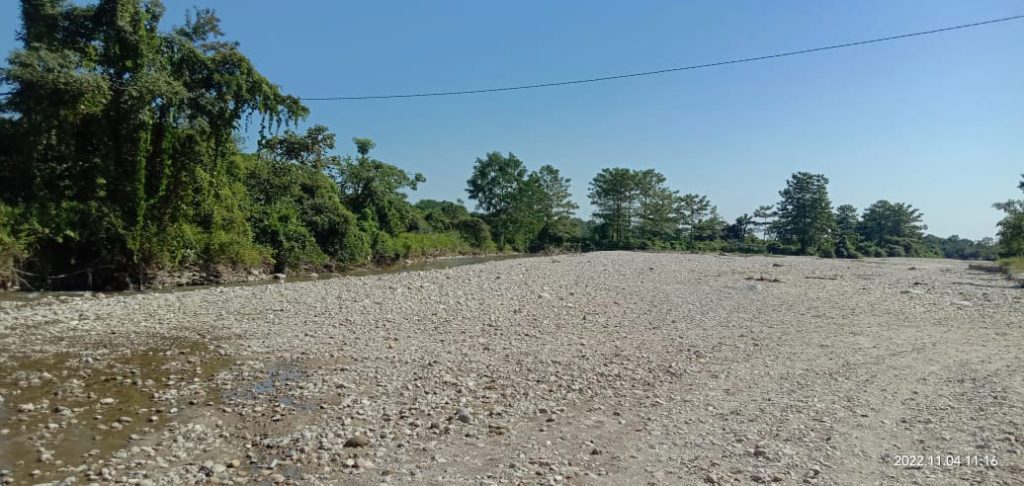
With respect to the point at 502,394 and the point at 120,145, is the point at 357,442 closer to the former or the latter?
the point at 502,394

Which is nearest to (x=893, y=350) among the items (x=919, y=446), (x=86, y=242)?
(x=919, y=446)

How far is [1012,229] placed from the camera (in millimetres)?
30766

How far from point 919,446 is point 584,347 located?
5159mm

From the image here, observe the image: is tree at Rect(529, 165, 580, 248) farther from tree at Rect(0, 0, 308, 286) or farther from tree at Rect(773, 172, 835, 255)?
tree at Rect(0, 0, 308, 286)

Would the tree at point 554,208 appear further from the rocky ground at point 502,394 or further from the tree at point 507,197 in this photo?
the rocky ground at point 502,394

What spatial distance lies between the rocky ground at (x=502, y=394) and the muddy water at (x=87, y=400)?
4cm

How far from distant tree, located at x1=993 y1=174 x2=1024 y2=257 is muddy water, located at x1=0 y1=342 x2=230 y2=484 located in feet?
129

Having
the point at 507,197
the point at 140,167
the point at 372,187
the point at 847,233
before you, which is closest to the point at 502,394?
the point at 140,167

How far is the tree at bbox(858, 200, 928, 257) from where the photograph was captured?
61500mm

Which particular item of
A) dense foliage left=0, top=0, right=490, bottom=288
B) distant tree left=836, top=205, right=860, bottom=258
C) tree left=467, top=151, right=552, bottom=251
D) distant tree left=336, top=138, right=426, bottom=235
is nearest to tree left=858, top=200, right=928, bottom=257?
distant tree left=836, top=205, right=860, bottom=258

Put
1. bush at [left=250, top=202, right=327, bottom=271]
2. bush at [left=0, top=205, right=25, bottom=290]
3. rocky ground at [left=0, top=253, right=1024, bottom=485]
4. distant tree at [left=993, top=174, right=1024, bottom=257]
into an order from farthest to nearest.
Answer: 1. distant tree at [left=993, top=174, right=1024, bottom=257]
2. bush at [left=250, top=202, right=327, bottom=271]
3. bush at [left=0, top=205, right=25, bottom=290]
4. rocky ground at [left=0, top=253, right=1024, bottom=485]

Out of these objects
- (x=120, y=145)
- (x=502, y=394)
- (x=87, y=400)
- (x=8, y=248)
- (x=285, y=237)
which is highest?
(x=120, y=145)

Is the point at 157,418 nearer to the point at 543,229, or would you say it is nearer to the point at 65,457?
the point at 65,457

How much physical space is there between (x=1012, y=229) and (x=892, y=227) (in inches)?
1449
